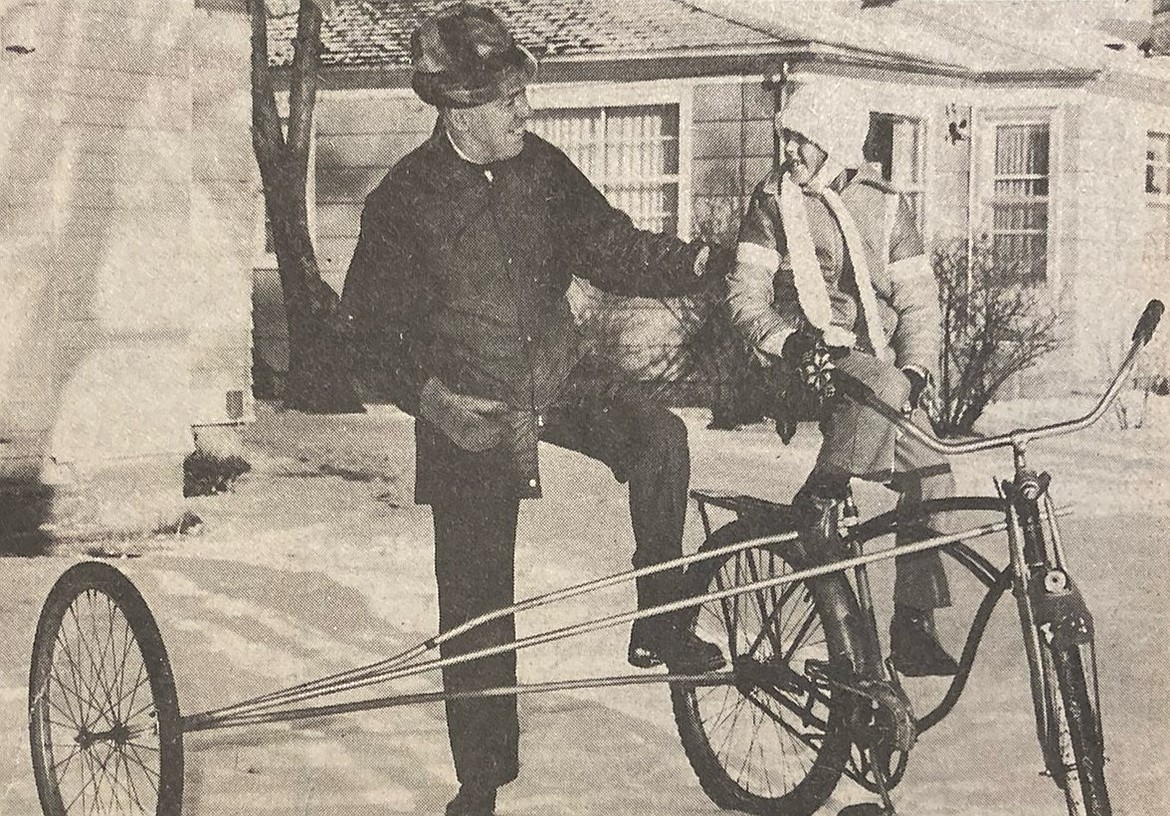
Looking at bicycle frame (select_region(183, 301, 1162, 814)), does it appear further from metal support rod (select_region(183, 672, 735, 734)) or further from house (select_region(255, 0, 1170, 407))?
house (select_region(255, 0, 1170, 407))

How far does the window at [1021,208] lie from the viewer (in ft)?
15.0

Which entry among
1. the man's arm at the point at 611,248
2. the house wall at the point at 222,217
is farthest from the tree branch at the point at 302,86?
the man's arm at the point at 611,248

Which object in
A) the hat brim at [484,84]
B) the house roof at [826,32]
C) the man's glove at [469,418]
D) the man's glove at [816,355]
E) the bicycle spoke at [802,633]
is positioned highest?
the house roof at [826,32]

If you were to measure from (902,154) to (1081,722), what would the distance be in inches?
74.7

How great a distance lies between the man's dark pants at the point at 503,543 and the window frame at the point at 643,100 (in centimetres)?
58

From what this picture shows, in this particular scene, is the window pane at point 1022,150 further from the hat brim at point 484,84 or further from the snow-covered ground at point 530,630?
the hat brim at point 484,84

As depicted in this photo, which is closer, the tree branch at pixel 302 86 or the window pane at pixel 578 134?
the window pane at pixel 578 134

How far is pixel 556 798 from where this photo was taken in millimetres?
3898

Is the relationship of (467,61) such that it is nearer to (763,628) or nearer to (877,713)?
(763,628)

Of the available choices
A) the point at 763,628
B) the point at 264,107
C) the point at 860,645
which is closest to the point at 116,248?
the point at 264,107

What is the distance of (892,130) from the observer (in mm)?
4520

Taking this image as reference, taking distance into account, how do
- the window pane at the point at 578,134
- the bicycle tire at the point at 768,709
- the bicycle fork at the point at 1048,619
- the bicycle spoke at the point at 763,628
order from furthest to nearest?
the window pane at the point at 578,134 → the bicycle spoke at the point at 763,628 → the bicycle tire at the point at 768,709 → the bicycle fork at the point at 1048,619

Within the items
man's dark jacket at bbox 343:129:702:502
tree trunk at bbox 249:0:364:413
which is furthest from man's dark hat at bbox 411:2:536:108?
tree trunk at bbox 249:0:364:413

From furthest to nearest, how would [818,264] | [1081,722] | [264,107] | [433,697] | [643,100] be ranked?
1. [643,100]
2. [264,107]
3. [818,264]
4. [433,697]
5. [1081,722]
